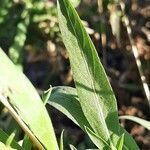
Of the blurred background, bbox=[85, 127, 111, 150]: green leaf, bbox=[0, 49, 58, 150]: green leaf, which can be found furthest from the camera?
the blurred background

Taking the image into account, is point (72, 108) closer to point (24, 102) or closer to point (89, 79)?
point (89, 79)

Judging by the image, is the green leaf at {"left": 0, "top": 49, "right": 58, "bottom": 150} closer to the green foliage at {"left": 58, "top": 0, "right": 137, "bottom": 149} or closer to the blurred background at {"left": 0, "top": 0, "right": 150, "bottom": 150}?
the green foliage at {"left": 58, "top": 0, "right": 137, "bottom": 149}

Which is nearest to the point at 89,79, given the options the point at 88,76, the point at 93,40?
the point at 88,76

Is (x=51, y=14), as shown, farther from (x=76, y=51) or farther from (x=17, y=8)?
(x=76, y=51)

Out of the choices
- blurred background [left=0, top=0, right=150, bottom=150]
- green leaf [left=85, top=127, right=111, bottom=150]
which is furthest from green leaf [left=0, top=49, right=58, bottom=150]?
blurred background [left=0, top=0, right=150, bottom=150]

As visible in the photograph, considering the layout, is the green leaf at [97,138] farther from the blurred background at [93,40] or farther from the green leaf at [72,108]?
the blurred background at [93,40]

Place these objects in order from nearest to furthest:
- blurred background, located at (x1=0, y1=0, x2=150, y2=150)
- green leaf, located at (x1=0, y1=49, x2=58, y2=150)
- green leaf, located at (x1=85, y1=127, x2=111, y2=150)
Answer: green leaf, located at (x1=0, y1=49, x2=58, y2=150) < green leaf, located at (x1=85, y1=127, x2=111, y2=150) < blurred background, located at (x1=0, y1=0, x2=150, y2=150)

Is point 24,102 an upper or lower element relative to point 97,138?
upper

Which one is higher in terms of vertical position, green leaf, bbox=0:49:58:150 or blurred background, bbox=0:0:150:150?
green leaf, bbox=0:49:58:150
